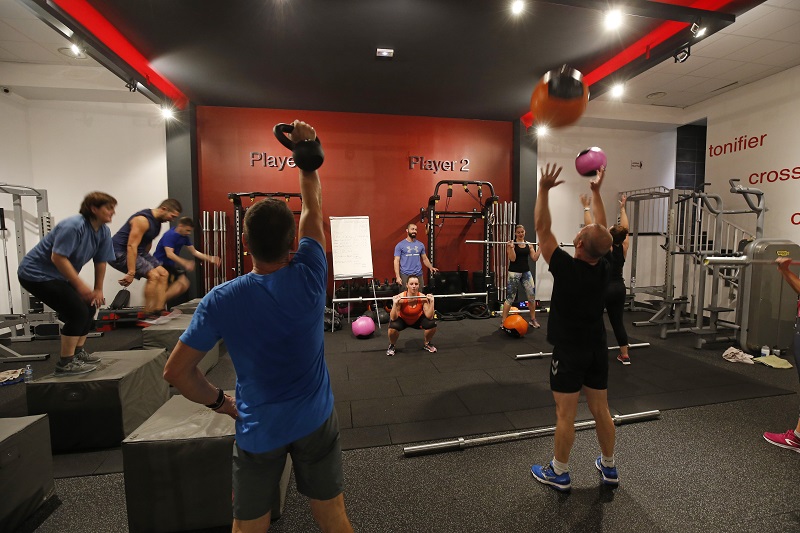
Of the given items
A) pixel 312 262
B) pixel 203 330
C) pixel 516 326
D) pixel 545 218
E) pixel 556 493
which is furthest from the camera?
pixel 516 326

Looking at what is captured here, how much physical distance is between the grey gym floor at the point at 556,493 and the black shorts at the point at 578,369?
61cm

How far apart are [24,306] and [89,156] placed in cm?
251

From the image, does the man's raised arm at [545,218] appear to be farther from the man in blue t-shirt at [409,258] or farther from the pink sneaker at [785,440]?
the man in blue t-shirt at [409,258]

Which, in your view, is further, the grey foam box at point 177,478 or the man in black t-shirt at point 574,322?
the man in black t-shirt at point 574,322

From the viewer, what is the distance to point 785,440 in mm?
2443

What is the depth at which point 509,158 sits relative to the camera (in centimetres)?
736

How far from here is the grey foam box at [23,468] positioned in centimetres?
167

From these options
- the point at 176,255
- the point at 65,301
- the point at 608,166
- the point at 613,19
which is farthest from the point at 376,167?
the point at 65,301

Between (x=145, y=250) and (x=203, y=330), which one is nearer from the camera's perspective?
(x=203, y=330)

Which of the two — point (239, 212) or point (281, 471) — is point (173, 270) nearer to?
point (239, 212)

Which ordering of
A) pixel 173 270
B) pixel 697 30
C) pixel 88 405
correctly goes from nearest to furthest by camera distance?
pixel 88 405 < pixel 697 30 < pixel 173 270

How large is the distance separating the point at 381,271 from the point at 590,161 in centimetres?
498

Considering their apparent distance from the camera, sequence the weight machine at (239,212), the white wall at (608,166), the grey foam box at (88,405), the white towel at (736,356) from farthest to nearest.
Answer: the white wall at (608,166), the weight machine at (239,212), the white towel at (736,356), the grey foam box at (88,405)

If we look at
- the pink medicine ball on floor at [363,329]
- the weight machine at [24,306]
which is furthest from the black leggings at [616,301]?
the weight machine at [24,306]
